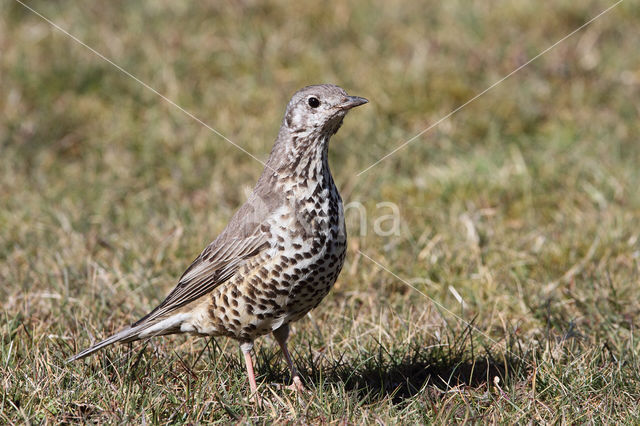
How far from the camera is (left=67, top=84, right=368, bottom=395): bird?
4.07 meters

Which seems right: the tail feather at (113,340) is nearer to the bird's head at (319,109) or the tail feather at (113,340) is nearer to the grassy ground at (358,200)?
the grassy ground at (358,200)

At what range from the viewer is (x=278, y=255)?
4.09 m

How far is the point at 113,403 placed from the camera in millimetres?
3910

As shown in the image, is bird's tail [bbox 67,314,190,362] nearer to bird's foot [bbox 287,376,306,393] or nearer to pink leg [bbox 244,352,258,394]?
pink leg [bbox 244,352,258,394]

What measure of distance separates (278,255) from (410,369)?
101 cm

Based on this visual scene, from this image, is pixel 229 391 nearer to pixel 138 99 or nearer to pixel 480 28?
pixel 138 99

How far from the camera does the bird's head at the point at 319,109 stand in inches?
168

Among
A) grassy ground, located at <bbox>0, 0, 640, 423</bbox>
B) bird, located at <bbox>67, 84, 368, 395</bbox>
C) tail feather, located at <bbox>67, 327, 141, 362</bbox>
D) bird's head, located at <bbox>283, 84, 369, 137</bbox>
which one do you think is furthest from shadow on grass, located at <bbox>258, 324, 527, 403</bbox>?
bird's head, located at <bbox>283, 84, 369, 137</bbox>

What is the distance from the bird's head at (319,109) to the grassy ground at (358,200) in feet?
3.96

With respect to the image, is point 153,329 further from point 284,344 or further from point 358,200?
point 358,200

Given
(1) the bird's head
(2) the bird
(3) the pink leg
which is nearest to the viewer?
(2) the bird

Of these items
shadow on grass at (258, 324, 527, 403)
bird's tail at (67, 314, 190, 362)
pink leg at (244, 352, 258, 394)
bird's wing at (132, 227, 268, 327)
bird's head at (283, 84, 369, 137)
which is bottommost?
shadow on grass at (258, 324, 527, 403)

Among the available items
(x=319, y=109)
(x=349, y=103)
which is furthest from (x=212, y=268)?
(x=349, y=103)

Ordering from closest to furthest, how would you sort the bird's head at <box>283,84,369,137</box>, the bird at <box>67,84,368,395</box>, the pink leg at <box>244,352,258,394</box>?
1. the bird at <box>67,84,368,395</box>
2. the pink leg at <box>244,352,258,394</box>
3. the bird's head at <box>283,84,369,137</box>
